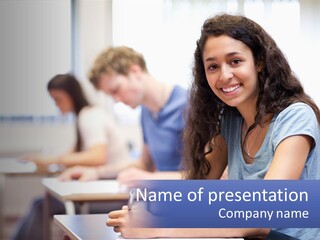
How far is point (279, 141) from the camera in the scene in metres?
1.74

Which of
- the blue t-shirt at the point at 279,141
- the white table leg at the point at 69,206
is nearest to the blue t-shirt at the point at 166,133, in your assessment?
the white table leg at the point at 69,206

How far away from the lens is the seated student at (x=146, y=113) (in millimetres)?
2373

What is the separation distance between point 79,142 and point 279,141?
844mm

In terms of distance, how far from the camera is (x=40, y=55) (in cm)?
226

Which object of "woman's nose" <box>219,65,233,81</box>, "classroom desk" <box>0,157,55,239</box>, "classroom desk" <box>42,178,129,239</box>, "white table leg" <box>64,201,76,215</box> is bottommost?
"white table leg" <box>64,201,76,215</box>

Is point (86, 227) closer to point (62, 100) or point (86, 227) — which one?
point (86, 227)

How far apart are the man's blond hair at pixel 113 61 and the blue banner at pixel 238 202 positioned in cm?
55

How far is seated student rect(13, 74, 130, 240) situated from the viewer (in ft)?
7.55

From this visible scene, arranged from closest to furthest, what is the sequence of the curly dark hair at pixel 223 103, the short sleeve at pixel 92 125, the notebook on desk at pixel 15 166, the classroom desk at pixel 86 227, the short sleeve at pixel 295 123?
the classroom desk at pixel 86 227, the short sleeve at pixel 295 123, the curly dark hair at pixel 223 103, the notebook on desk at pixel 15 166, the short sleeve at pixel 92 125

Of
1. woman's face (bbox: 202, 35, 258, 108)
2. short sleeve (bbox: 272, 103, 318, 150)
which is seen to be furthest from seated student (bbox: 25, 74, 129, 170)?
short sleeve (bbox: 272, 103, 318, 150)

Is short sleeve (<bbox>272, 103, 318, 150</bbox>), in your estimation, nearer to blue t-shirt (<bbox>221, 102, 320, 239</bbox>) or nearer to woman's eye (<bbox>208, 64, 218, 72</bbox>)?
blue t-shirt (<bbox>221, 102, 320, 239</bbox>)

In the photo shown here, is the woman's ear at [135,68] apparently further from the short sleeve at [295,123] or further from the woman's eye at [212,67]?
the short sleeve at [295,123]

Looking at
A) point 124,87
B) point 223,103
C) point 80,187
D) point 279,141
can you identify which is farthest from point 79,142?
point 279,141

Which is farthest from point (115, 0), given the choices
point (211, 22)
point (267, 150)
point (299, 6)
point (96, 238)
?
point (96, 238)
